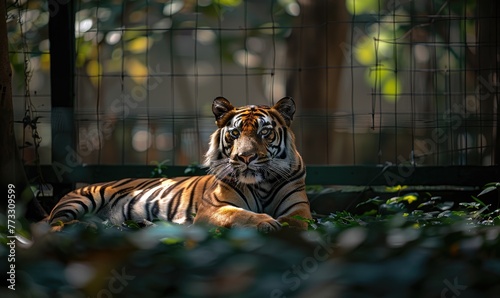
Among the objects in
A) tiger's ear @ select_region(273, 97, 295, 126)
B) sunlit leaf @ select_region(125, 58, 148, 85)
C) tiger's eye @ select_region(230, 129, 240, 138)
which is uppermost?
sunlit leaf @ select_region(125, 58, 148, 85)

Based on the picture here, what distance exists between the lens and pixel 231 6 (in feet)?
34.1

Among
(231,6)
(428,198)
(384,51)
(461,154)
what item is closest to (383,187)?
(428,198)

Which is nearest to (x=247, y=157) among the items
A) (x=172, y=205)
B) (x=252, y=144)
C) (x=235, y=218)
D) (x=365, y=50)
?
(x=252, y=144)

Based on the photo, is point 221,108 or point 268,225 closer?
point 268,225

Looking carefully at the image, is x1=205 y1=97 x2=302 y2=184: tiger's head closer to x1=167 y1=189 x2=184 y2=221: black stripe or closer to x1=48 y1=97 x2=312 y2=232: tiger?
x1=48 y1=97 x2=312 y2=232: tiger

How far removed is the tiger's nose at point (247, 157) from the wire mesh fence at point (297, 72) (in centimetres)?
217

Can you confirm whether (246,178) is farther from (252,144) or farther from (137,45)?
(137,45)

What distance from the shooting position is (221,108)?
524 cm

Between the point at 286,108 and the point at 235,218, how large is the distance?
3.39 feet

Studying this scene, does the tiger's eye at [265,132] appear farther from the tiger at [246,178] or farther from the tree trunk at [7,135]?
the tree trunk at [7,135]

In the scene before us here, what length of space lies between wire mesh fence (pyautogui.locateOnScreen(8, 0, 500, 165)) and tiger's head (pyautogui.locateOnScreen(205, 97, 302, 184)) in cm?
180

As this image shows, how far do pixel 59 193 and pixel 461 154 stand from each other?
140 inches

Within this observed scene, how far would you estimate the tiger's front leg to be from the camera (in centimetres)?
431

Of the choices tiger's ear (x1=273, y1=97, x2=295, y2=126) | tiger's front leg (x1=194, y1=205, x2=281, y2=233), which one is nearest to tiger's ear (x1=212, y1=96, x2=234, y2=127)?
tiger's ear (x1=273, y1=97, x2=295, y2=126)
